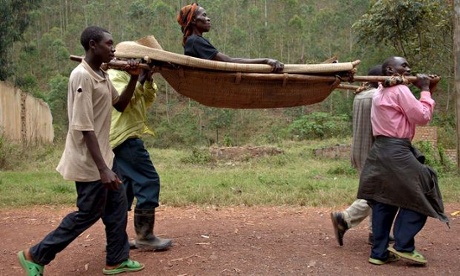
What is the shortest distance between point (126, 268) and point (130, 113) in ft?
3.65

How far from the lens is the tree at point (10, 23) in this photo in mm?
14507

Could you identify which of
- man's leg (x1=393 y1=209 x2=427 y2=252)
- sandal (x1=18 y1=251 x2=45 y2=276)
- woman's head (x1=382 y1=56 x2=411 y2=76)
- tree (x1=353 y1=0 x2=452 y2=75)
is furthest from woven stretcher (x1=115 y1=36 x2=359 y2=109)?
tree (x1=353 y1=0 x2=452 y2=75)

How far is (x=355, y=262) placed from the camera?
3.41 meters

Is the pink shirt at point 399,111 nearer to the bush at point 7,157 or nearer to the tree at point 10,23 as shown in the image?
the bush at point 7,157

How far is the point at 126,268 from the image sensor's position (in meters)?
3.15

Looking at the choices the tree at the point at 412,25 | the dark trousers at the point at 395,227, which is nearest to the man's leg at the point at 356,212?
the dark trousers at the point at 395,227

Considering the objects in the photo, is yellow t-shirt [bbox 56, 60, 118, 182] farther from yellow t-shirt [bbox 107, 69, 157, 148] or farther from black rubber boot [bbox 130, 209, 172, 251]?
black rubber boot [bbox 130, 209, 172, 251]

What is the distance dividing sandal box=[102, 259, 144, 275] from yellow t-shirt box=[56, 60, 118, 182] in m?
0.62

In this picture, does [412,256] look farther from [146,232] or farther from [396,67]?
[146,232]

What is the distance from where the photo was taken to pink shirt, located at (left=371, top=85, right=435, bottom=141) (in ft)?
10.6

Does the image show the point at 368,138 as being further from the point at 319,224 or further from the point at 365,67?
the point at 365,67

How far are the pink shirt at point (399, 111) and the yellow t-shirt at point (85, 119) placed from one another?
1861mm

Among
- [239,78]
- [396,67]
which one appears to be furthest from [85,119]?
[396,67]

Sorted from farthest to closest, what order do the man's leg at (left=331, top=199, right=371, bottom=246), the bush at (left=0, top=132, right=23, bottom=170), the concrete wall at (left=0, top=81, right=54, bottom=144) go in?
the concrete wall at (left=0, top=81, right=54, bottom=144)
the bush at (left=0, top=132, right=23, bottom=170)
the man's leg at (left=331, top=199, right=371, bottom=246)
